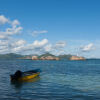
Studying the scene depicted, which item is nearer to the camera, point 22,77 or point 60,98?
point 60,98

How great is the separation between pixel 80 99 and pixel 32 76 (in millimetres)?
25420

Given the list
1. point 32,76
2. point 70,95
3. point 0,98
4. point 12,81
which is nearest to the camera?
point 0,98

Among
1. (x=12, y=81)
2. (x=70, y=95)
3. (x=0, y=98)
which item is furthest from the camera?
(x=12, y=81)

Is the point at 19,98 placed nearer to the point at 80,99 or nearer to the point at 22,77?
the point at 80,99

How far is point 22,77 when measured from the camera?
41.4 m

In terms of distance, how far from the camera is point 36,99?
2358 centimetres

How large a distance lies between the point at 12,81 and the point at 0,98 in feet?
52.0

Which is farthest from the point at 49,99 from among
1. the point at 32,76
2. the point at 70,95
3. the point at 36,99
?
the point at 32,76

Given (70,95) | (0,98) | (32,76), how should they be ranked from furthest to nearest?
(32,76), (70,95), (0,98)

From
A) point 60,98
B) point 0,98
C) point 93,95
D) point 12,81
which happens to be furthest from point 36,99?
point 12,81

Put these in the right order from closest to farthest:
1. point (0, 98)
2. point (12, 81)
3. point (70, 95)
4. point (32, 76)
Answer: point (0, 98) < point (70, 95) < point (12, 81) < point (32, 76)

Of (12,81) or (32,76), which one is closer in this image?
(12,81)

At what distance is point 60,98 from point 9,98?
7572 millimetres

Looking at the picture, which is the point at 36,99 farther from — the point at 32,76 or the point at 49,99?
the point at 32,76
